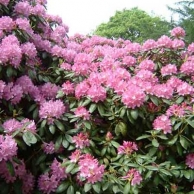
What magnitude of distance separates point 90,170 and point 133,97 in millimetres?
626

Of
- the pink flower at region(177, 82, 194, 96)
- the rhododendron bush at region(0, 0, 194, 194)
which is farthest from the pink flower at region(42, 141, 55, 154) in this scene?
the pink flower at region(177, 82, 194, 96)

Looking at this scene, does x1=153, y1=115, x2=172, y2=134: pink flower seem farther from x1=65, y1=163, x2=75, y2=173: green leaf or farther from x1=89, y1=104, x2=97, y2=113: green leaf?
x1=65, y1=163, x2=75, y2=173: green leaf

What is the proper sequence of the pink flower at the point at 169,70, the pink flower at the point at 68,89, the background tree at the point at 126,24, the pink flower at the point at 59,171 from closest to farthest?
the pink flower at the point at 59,171
the pink flower at the point at 68,89
the pink flower at the point at 169,70
the background tree at the point at 126,24

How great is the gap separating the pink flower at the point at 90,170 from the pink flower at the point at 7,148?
47 cm

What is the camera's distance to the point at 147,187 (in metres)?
2.65

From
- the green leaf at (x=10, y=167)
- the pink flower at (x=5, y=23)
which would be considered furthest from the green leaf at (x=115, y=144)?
the pink flower at (x=5, y=23)

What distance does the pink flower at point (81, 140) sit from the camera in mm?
2613

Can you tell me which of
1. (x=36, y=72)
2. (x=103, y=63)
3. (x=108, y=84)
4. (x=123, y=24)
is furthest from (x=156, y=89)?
(x=123, y=24)

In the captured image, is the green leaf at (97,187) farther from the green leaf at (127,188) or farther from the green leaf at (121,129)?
the green leaf at (121,129)

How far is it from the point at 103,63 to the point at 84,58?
0.21 metres

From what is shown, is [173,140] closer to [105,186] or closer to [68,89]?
[105,186]

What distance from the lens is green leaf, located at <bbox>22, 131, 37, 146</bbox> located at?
91.4 inches

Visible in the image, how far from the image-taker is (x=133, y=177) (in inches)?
95.8

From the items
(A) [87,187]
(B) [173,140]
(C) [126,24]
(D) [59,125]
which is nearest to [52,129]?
(D) [59,125]
